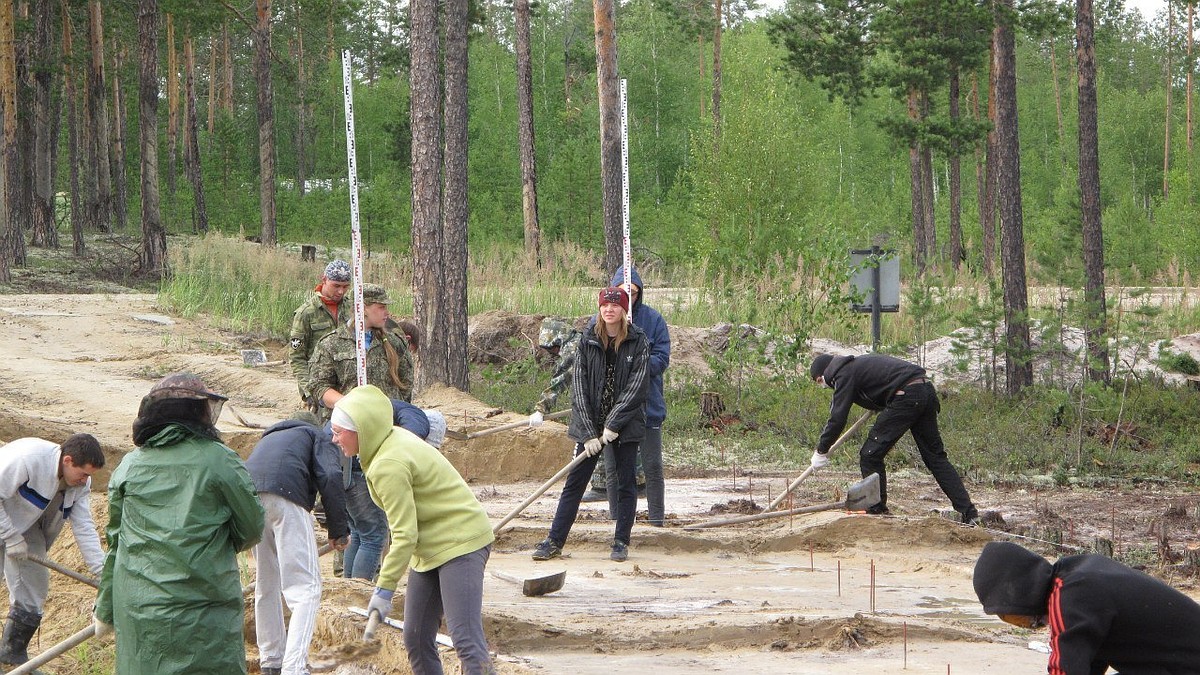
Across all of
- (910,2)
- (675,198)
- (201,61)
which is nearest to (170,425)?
(910,2)

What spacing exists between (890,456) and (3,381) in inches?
396

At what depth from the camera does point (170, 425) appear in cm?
496

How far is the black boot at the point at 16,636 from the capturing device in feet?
24.6

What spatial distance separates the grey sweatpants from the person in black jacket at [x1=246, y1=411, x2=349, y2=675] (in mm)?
699

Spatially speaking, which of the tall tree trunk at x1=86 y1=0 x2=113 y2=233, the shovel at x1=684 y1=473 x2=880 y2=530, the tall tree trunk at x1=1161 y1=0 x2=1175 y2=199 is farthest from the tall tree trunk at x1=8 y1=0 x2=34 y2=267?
the tall tree trunk at x1=1161 y1=0 x2=1175 y2=199

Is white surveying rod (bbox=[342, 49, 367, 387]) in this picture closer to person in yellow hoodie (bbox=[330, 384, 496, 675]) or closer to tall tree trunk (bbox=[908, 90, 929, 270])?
person in yellow hoodie (bbox=[330, 384, 496, 675])

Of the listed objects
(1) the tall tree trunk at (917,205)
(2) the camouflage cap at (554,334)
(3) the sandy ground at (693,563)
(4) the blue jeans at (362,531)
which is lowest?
(3) the sandy ground at (693,563)

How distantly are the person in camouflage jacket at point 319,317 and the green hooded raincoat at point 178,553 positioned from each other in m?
3.99

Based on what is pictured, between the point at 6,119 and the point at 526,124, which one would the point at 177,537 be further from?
the point at 526,124

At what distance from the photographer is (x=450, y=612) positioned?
5633 millimetres

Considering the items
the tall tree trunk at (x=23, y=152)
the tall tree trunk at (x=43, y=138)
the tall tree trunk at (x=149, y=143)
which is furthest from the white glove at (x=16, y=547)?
the tall tree trunk at (x=43, y=138)

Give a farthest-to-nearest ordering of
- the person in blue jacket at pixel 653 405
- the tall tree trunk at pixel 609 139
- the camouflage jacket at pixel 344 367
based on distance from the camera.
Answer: the tall tree trunk at pixel 609 139 → the person in blue jacket at pixel 653 405 → the camouflage jacket at pixel 344 367

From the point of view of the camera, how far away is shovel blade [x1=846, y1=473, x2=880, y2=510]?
34.0ft

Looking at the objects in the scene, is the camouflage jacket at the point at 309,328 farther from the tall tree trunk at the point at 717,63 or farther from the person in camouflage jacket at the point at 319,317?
the tall tree trunk at the point at 717,63
